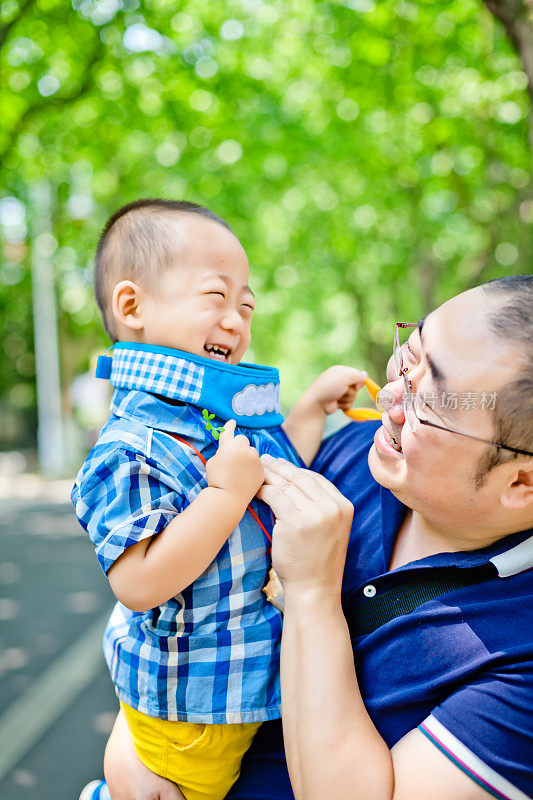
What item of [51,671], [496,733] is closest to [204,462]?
[496,733]

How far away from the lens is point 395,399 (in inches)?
65.1

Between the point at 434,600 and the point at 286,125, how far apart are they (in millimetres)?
10556

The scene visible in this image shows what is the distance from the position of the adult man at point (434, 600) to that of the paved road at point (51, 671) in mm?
3059

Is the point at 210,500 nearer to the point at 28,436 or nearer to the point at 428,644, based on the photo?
the point at 428,644

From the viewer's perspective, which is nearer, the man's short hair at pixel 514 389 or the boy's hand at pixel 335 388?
the man's short hair at pixel 514 389

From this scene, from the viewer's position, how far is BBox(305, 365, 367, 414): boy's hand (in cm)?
218

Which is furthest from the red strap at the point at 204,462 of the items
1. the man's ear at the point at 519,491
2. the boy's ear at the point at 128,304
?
the man's ear at the point at 519,491

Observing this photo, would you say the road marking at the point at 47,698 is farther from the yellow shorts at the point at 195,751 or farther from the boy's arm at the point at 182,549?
the boy's arm at the point at 182,549

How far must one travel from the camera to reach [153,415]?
5.57 feet

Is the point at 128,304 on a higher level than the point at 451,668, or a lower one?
higher

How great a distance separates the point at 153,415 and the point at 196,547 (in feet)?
1.13

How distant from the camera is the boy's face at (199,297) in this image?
1795 mm

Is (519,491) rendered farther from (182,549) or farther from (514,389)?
(182,549)

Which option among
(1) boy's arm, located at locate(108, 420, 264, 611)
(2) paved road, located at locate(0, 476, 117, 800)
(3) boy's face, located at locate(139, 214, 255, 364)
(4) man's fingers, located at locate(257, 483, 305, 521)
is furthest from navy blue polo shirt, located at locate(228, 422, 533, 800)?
(2) paved road, located at locate(0, 476, 117, 800)
